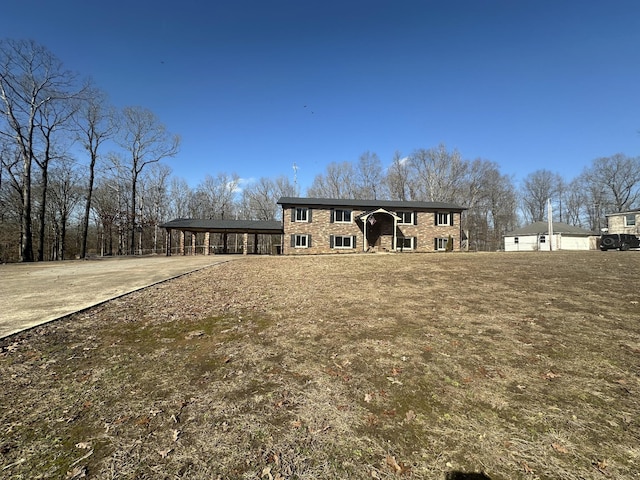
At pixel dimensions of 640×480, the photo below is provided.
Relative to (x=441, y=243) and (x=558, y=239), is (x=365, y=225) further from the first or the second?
(x=558, y=239)

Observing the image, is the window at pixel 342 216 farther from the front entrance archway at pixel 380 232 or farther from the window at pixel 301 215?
the window at pixel 301 215

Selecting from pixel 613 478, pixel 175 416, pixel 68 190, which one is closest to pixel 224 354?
pixel 175 416

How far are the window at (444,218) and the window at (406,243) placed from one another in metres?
3.75

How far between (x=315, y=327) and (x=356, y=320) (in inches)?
35.4

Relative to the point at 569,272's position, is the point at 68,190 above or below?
above

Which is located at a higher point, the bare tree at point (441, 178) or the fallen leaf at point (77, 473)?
the bare tree at point (441, 178)

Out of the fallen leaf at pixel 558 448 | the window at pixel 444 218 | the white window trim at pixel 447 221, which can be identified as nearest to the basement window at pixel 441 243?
the white window trim at pixel 447 221

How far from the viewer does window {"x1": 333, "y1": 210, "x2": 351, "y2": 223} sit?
28.1m

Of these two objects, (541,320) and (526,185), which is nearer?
(541,320)

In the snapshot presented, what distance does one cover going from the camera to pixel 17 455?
7.31ft

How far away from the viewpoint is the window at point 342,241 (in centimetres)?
2773

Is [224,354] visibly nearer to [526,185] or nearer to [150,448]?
[150,448]

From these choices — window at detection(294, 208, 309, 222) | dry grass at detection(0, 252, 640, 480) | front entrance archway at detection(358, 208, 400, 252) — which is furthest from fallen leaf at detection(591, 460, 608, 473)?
window at detection(294, 208, 309, 222)

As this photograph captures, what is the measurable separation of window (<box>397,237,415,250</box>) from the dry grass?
22.3 metres
